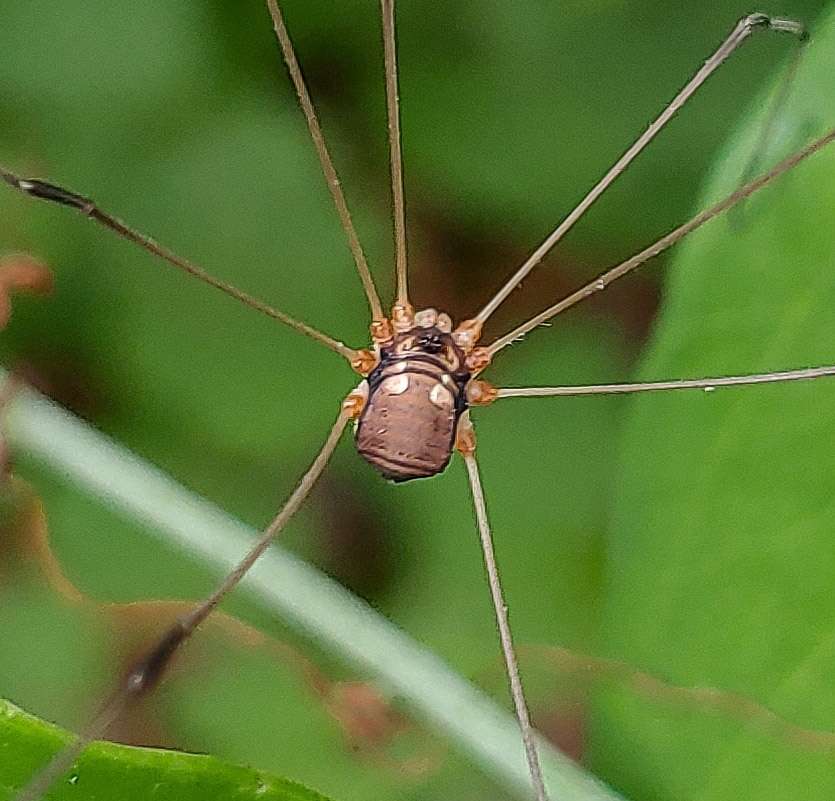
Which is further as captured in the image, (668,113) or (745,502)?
(668,113)

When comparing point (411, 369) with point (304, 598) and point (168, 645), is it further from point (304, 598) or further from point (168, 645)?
point (168, 645)

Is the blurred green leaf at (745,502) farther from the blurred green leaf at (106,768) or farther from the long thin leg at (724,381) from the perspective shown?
the blurred green leaf at (106,768)

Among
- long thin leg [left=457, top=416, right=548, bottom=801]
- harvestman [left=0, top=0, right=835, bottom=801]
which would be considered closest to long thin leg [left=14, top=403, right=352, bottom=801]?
harvestman [left=0, top=0, right=835, bottom=801]

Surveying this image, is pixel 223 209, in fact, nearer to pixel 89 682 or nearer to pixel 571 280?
pixel 571 280

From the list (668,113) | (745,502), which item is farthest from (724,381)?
(668,113)

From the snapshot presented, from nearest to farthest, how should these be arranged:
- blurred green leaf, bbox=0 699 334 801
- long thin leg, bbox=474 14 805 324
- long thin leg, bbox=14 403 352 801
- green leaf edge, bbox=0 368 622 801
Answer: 1. blurred green leaf, bbox=0 699 334 801
2. long thin leg, bbox=14 403 352 801
3. green leaf edge, bbox=0 368 622 801
4. long thin leg, bbox=474 14 805 324

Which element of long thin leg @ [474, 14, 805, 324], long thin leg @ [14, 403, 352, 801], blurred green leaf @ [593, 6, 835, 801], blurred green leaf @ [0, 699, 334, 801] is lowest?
blurred green leaf @ [0, 699, 334, 801]

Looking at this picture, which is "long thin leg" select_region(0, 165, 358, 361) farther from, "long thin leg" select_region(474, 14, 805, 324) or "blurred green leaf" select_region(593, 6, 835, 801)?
"blurred green leaf" select_region(593, 6, 835, 801)

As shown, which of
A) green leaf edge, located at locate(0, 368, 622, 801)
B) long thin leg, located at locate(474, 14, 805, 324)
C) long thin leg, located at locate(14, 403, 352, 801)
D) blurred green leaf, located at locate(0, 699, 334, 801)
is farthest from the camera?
long thin leg, located at locate(474, 14, 805, 324)
